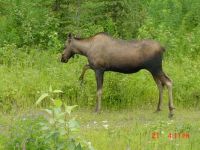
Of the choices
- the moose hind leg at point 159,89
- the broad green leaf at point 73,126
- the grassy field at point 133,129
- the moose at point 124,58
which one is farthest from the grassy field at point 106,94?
the broad green leaf at point 73,126

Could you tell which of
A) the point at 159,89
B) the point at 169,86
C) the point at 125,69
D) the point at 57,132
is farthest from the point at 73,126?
the point at 159,89

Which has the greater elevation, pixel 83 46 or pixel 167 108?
pixel 83 46

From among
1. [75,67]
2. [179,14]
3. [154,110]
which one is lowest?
[154,110]

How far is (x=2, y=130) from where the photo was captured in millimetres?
10734

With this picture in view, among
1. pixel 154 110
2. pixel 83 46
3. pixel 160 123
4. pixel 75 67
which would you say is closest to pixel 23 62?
pixel 75 67

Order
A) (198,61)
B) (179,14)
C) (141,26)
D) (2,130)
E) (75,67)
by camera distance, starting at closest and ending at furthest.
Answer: (2,130) → (75,67) → (198,61) → (141,26) → (179,14)

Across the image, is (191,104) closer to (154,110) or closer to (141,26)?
(154,110)

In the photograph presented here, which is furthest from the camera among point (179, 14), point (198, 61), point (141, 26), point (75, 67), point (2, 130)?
point (179, 14)

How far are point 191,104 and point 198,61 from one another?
2.34 m

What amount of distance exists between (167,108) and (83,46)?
2452 millimetres

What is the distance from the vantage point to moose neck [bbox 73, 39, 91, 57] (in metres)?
13.3

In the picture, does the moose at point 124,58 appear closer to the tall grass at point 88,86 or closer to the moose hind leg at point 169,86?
the moose hind leg at point 169,86

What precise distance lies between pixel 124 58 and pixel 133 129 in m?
2.63

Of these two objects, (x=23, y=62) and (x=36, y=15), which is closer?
(x=23, y=62)
